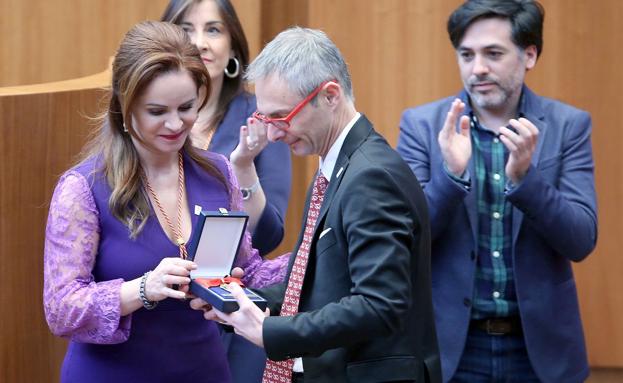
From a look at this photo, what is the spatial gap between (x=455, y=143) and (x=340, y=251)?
0.93 meters

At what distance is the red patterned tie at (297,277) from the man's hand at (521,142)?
765mm

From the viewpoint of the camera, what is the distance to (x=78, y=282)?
8.46ft

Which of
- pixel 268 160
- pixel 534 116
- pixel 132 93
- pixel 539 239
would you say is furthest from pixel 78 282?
pixel 534 116

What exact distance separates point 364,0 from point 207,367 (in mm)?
2223

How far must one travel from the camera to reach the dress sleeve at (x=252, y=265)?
2.84m

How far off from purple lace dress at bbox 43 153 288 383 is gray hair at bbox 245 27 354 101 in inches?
19.2

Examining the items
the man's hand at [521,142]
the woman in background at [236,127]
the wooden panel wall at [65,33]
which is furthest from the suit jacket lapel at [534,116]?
the wooden panel wall at [65,33]

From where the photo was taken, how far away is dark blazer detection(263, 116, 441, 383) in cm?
223

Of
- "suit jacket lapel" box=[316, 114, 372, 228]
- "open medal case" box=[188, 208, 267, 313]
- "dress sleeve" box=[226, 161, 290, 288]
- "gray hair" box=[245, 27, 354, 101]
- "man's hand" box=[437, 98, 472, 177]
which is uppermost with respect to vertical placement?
"gray hair" box=[245, 27, 354, 101]

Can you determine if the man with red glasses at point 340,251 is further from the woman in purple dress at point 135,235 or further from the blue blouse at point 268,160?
the blue blouse at point 268,160

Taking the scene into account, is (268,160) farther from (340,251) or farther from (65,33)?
(65,33)

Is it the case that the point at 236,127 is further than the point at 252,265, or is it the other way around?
the point at 236,127

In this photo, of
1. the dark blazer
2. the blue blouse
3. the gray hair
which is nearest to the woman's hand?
the dark blazer

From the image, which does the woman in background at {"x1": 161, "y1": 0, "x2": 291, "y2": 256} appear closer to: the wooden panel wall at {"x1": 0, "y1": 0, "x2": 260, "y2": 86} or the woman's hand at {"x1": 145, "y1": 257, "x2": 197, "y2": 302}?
the woman's hand at {"x1": 145, "y1": 257, "x2": 197, "y2": 302}
